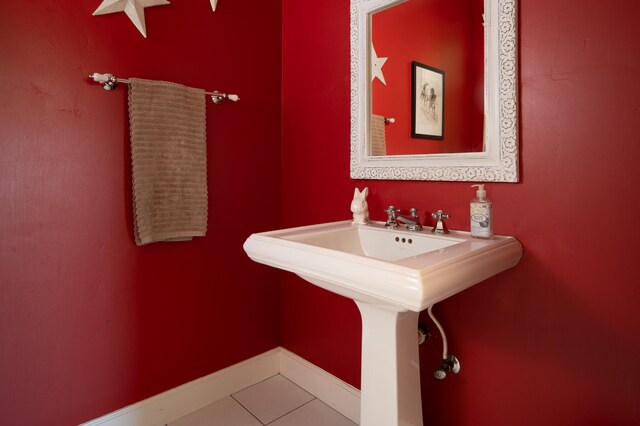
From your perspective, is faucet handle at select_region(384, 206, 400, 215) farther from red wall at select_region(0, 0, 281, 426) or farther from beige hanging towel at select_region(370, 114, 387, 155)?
red wall at select_region(0, 0, 281, 426)

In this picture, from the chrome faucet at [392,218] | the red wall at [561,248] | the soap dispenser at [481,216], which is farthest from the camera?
the chrome faucet at [392,218]

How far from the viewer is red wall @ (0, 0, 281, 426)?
1282 millimetres

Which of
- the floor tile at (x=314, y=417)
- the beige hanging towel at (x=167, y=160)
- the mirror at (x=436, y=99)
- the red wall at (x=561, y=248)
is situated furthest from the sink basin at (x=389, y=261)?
the floor tile at (x=314, y=417)

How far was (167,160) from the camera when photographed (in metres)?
1.53

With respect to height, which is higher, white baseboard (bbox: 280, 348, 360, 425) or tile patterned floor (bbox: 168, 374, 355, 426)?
white baseboard (bbox: 280, 348, 360, 425)

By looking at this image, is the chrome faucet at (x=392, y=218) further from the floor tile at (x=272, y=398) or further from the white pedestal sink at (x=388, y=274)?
the floor tile at (x=272, y=398)

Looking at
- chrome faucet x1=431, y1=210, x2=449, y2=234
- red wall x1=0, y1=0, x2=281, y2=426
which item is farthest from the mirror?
red wall x1=0, y1=0, x2=281, y2=426

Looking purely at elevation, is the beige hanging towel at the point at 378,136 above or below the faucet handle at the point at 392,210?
above

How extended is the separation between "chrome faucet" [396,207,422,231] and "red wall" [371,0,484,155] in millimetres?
217

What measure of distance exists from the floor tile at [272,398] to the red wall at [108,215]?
0.61ft

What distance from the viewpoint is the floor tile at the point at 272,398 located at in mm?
1706

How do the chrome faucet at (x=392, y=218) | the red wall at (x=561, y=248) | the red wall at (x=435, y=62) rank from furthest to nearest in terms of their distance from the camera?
the chrome faucet at (x=392, y=218)
the red wall at (x=435, y=62)
the red wall at (x=561, y=248)

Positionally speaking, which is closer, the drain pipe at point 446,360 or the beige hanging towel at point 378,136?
the drain pipe at point 446,360

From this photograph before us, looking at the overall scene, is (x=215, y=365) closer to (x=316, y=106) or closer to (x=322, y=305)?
(x=322, y=305)
